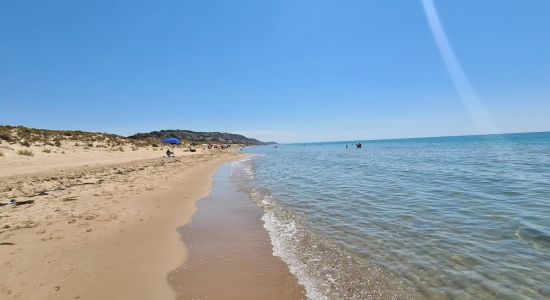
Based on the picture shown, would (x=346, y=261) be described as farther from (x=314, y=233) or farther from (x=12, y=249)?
(x=12, y=249)

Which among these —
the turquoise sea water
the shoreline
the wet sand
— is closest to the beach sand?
the shoreline

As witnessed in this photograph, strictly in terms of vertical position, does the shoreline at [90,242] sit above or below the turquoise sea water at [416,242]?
above

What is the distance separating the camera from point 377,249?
24.4 feet

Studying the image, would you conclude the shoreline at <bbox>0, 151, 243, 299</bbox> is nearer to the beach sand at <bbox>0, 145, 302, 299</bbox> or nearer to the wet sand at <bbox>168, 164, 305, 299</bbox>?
the beach sand at <bbox>0, 145, 302, 299</bbox>

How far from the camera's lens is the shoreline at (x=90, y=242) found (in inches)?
205

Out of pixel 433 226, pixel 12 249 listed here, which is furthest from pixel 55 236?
pixel 433 226

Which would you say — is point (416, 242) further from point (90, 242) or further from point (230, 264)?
point (90, 242)

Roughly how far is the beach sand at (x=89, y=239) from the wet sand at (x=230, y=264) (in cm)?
32

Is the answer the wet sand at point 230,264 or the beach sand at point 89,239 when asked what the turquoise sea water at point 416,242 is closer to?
the wet sand at point 230,264

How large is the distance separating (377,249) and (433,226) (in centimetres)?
287

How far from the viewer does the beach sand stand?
17.1ft

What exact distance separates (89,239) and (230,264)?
12.2 ft

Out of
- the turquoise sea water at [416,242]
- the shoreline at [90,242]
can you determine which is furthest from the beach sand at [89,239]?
the turquoise sea water at [416,242]

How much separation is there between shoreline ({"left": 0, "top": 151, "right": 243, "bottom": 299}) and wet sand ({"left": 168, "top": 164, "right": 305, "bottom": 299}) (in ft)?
1.10
